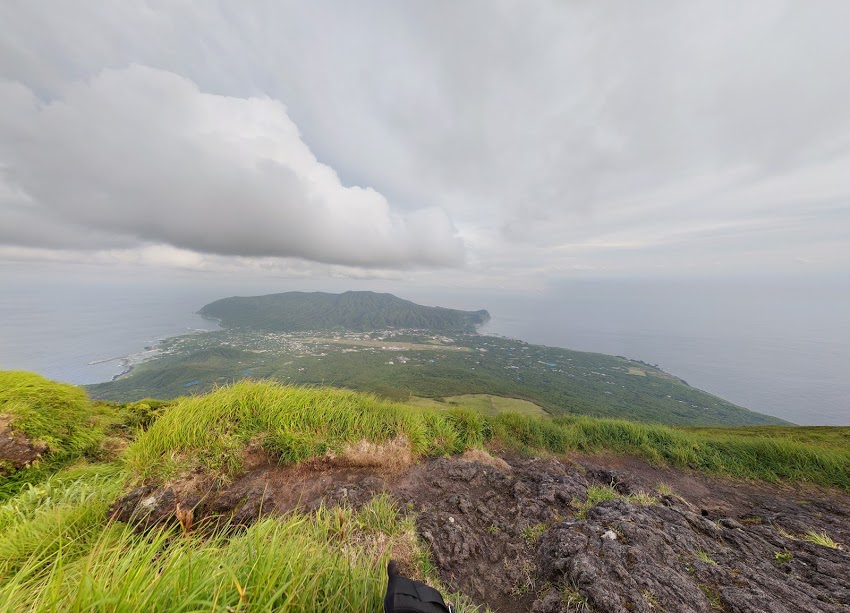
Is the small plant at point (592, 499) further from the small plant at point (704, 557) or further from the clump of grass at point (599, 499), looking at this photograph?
the small plant at point (704, 557)

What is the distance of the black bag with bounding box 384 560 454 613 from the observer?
160cm

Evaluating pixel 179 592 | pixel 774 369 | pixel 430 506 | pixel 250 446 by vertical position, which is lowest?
pixel 774 369

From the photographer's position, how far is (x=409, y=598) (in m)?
1.67

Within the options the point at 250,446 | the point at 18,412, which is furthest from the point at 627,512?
the point at 18,412

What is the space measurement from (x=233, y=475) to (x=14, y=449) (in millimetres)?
3058

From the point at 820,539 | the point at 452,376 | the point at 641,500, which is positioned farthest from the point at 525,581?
the point at 452,376

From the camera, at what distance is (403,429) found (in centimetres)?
611

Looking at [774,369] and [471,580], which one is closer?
[471,580]

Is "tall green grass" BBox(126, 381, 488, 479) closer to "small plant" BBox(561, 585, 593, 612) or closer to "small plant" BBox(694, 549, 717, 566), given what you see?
"small plant" BBox(561, 585, 593, 612)

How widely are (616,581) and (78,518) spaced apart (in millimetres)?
5491

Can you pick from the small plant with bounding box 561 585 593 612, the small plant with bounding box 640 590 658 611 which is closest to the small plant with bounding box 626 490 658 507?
the small plant with bounding box 640 590 658 611

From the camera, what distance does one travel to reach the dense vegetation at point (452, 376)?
7400 cm

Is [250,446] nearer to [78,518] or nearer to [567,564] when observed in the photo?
[78,518]

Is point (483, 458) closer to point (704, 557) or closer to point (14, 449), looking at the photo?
point (704, 557)
